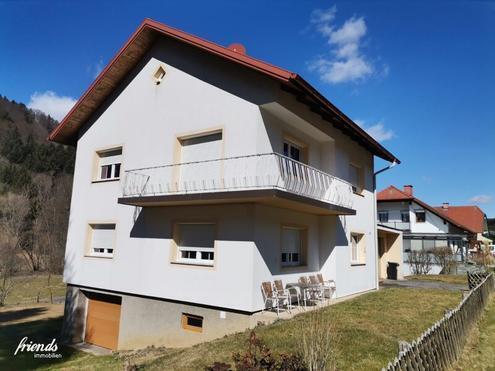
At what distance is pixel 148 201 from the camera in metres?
11.5

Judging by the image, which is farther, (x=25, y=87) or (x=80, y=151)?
(x=25, y=87)

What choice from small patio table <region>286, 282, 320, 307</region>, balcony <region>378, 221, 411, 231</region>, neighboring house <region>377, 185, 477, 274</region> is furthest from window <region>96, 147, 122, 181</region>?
balcony <region>378, 221, 411, 231</region>

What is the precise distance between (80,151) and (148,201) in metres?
6.51

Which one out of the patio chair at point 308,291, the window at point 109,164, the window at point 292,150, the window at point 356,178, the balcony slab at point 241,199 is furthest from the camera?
the window at point 356,178

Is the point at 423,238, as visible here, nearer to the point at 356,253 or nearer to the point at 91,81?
the point at 356,253

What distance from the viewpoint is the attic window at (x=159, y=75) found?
13.2m

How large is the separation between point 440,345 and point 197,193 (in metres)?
6.72

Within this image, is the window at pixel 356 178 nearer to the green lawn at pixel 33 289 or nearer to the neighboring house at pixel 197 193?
the neighboring house at pixel 197 193

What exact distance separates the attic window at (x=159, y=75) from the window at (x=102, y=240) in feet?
19.3

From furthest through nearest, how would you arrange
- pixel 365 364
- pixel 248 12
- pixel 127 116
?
pixel 127 116, pixel 248 12, pixel 365 364

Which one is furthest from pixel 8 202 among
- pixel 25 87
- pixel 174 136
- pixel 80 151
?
pixel 174 136

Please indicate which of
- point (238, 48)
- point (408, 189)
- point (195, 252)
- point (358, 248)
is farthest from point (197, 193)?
point (408, 189)

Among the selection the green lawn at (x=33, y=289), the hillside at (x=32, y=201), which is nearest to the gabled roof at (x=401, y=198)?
the green lawn at (x=33, y=289)

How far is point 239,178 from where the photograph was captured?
405 inches
